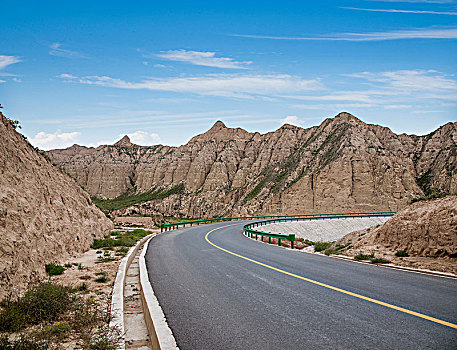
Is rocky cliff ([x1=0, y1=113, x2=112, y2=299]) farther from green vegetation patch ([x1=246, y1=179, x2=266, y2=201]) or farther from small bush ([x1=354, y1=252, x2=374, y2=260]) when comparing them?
green vegetation patch ([x1=246, y1=179, x2=266, y2=201])

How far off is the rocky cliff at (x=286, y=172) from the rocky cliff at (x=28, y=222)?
57.4 m

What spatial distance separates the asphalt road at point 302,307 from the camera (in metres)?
4.66

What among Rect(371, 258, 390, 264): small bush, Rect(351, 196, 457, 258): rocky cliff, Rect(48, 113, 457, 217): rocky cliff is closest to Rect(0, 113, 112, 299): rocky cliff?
Rect(371, 258, 390, 264): small bush

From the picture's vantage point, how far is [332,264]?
36.6ft

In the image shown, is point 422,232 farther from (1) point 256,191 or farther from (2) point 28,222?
(1) point 256,191

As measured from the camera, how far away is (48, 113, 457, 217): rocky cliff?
67125 millimetres

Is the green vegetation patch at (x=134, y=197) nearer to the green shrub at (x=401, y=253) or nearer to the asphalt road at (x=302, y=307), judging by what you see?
the green shrub at (x=401, y=253)

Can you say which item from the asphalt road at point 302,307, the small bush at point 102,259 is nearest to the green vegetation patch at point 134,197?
the small bush at point 102,259

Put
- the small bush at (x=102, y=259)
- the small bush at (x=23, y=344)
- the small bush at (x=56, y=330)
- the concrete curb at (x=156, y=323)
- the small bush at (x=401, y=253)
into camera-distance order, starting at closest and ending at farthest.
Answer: the small bush at (x=23, y=344), the concrete curb at (x=156, y=323), the small bush at (x=56, y=330), the small bush at (x=401, y=253), the small bush at (x=102, y=259)

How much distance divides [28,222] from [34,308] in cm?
380

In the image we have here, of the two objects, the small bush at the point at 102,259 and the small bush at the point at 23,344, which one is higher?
the small bush at the point at 23,344

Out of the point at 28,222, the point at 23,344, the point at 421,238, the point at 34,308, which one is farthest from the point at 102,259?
the point at 421,238

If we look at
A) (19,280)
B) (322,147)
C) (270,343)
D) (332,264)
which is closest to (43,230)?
(19,280)

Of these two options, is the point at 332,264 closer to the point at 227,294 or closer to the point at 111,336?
the point at 227,294
